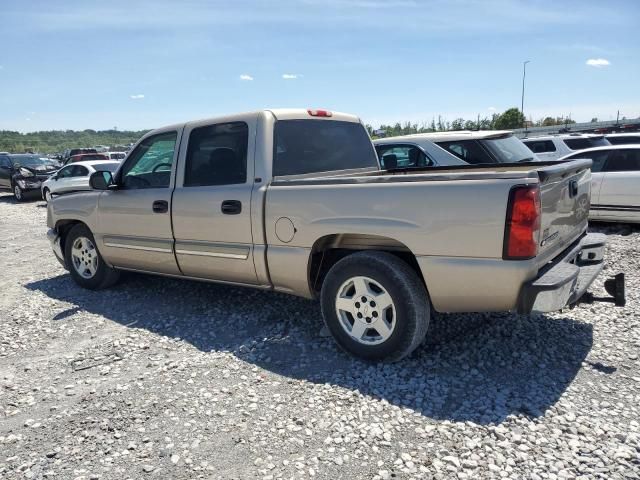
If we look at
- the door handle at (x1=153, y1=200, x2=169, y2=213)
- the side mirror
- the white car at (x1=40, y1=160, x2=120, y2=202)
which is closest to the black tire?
the white car at (x1=40, y1=160, x2=120, y2=202)

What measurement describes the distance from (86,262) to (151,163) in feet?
5.61

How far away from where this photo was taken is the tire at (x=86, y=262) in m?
5.84

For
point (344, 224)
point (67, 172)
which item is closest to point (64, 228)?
point (344, 224)

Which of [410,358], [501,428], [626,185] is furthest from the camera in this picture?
[626,185]

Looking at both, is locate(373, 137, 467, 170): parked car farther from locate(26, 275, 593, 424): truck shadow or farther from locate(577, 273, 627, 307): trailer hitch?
locate(577, 273, 627, 307): trailer hitch

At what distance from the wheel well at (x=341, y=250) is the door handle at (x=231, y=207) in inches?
30.0

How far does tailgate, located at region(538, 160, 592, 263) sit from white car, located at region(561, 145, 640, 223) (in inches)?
189

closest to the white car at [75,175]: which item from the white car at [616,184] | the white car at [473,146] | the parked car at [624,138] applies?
the white car at [473,146]

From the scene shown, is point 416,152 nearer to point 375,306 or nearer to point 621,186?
point 621,186

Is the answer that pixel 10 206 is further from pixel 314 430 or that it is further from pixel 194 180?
pixel 314 430

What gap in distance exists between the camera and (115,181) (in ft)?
17.5

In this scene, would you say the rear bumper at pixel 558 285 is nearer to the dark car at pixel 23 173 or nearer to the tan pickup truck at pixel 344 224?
the tan pickup truck at pixel 344 224

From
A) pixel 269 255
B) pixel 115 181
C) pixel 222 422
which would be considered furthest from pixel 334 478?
pixel 115 181

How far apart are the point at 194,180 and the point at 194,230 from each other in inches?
18.5
